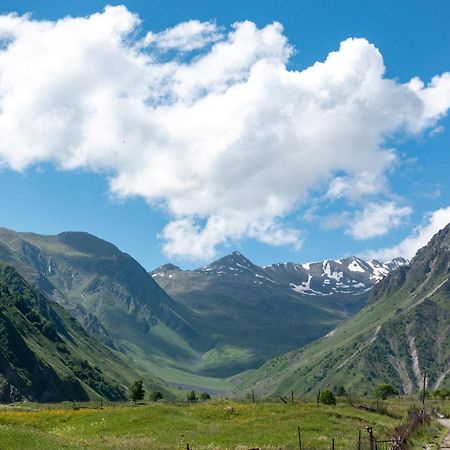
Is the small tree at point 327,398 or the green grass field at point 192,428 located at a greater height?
the green grass field at point 192,428

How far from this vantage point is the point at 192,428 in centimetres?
6975

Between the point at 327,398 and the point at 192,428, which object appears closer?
the point at 192,428

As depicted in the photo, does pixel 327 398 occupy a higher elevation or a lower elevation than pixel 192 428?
lower

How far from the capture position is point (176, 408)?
270ft

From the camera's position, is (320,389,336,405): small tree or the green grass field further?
(320,389,336,405): small tree

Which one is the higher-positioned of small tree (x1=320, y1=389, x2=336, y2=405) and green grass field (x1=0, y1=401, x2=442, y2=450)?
green grass field (x1=0, y1=401, x2=442, y2=450)

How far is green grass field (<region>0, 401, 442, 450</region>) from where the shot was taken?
178 ft

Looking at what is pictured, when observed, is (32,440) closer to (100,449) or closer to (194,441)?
(100,449)

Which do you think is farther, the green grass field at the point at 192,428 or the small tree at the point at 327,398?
the small tree at the point at 327,398

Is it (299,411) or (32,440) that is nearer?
(32,440)

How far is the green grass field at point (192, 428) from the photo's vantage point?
54219 millimetres

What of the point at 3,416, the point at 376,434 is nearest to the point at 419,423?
the point at 376,434

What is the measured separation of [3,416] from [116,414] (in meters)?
14.4

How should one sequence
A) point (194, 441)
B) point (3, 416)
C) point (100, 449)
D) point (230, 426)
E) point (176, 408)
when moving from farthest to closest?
point (176, 408), point (3, 416), point (230, 426), point (194, 441), point (100, 449)
